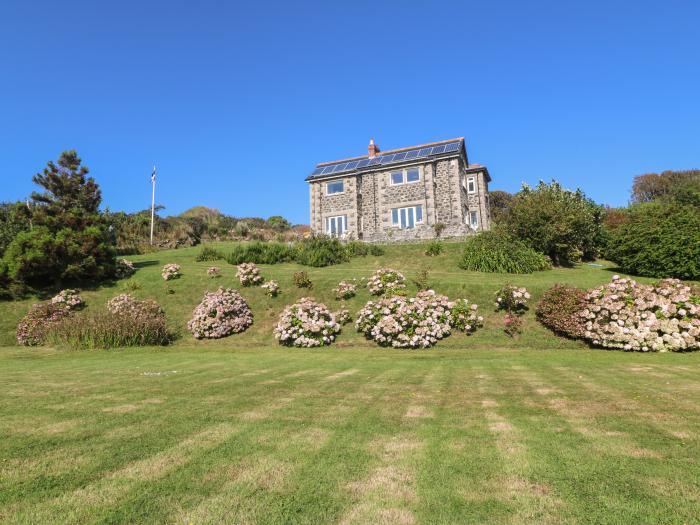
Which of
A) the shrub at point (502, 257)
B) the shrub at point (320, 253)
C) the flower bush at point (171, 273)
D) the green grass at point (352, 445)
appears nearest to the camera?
the green grass at point (352, 445)

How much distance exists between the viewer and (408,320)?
43.4 feet

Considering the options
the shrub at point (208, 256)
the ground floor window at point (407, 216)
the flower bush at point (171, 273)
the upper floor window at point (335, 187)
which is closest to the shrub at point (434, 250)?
the ground floor window at point (407, 216)

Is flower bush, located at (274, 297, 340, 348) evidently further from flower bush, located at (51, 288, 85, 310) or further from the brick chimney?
the brick chimney

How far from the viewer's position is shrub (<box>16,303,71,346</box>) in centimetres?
1439

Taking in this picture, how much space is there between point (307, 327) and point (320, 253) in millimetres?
10527

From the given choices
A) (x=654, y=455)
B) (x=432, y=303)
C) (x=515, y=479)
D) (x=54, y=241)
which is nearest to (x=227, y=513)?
(x=515, y=479)

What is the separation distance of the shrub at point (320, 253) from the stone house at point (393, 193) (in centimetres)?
713

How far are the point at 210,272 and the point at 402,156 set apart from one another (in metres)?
23.1

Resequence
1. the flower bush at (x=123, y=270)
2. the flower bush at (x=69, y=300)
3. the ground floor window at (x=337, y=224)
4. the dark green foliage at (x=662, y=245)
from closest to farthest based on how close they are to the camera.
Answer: the flower bush at (x=69, y=300) → the dark green foliage at (x=662, y=245) → the flower bush at (x=123, y=270) → the ground floor window at (x=337, y=224)

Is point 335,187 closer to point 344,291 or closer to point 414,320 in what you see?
point 344,291

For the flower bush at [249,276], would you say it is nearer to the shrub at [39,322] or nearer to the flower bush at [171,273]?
the flower bush at [171,273]

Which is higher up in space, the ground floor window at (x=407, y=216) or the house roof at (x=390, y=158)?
the house roof at (x=390, y=158)

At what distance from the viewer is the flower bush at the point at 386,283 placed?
1541 cm

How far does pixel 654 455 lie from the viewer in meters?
3.75
